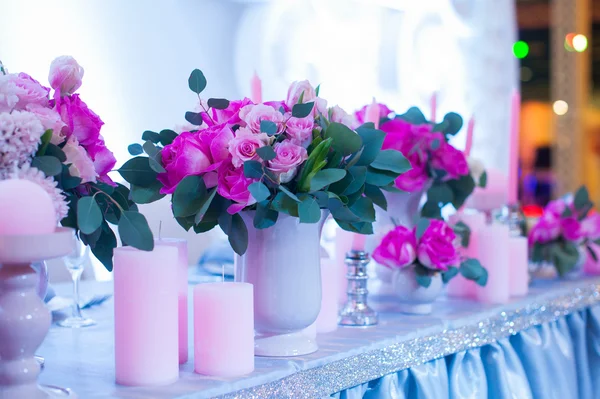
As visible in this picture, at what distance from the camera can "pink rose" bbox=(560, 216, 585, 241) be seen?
1681 millimetres

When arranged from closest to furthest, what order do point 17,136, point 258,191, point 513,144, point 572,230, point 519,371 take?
1. point 17,136
2. point 258,191
3. point 519,371
4. point 513,144
5. point 572,230

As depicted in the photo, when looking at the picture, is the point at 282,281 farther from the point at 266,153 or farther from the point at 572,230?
the point at 572,230

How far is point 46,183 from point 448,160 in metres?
0.76

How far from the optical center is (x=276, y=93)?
2086 mm

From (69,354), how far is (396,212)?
657 mm

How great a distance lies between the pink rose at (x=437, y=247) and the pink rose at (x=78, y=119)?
56 cm

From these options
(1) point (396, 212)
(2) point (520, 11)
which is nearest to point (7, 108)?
(1) point (396, 212)

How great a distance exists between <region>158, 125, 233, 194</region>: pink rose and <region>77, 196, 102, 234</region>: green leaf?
150mm

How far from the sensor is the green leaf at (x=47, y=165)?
74cm

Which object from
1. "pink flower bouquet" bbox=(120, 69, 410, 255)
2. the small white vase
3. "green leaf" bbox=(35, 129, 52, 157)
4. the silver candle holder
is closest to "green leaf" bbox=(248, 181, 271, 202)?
"pink flower bouquet" bbox=(120, 69, 410, 255)

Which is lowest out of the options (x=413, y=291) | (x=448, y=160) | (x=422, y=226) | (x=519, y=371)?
(x=519, y=371)

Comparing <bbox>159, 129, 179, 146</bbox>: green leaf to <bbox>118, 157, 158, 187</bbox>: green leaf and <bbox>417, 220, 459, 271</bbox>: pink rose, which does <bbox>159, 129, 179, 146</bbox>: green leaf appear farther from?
<bbox>417, 220, 459, 271</bbox>: pink rose

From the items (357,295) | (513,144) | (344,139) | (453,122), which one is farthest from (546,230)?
(344,139)

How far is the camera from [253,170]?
0.84 m
